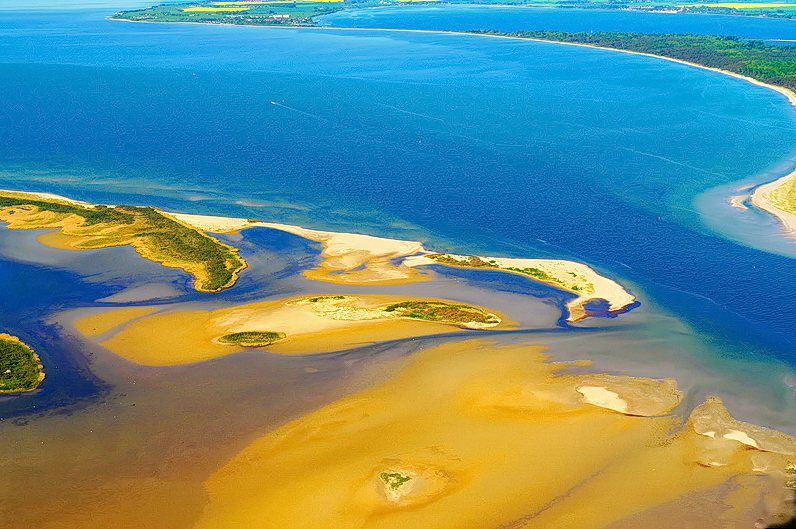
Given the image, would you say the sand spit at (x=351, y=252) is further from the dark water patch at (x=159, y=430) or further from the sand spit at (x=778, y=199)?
the sand spit at (x=778, y=199)

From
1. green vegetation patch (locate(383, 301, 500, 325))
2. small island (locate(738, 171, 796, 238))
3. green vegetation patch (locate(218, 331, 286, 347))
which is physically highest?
small island (locate(738, 171, 796, 238))

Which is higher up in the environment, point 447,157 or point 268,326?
point 447,157

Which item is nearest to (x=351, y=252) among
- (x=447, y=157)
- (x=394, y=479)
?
(x=394, y=479)

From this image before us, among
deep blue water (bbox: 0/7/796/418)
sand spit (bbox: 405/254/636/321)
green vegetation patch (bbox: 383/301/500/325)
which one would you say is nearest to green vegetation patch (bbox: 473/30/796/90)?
deep blue water (bbox: 0/7/796/418)

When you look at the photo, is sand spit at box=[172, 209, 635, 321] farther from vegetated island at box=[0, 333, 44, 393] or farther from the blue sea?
vegetated island at box=[0, 333, 44, 393]

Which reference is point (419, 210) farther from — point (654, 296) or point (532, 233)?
point (654, 296)

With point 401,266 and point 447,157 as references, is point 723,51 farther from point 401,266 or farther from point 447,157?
point 401,266
